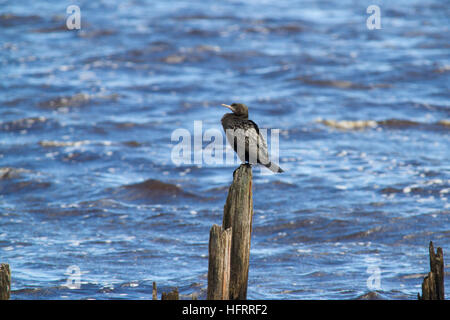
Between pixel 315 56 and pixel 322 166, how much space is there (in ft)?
30.4

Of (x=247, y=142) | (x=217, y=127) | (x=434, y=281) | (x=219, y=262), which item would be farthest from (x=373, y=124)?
(x=219, y=262)

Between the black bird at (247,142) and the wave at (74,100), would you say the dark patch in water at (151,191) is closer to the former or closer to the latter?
the wave at (74,100)

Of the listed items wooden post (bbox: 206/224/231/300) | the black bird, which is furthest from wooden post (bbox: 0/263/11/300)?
the black bird

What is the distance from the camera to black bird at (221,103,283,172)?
24.6 ft

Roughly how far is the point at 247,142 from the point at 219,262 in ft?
5.73

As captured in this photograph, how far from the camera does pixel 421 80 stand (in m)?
21.7

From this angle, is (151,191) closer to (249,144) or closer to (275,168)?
(249,144)

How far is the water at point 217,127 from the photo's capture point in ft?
35.5

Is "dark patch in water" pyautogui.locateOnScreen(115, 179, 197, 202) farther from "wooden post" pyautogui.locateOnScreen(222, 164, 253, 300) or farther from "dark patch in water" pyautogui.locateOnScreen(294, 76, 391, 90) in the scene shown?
"dark patch in water" pyautogui.locateOnScreen(294, 76, 391, 90)

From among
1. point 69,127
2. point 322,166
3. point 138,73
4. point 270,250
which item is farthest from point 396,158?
point 138,73

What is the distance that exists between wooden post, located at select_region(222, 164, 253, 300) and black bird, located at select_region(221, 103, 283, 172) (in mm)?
744

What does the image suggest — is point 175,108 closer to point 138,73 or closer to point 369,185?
point 138,73

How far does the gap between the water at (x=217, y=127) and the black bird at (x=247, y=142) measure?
265cm

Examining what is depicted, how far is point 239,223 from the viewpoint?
21.7 feet
